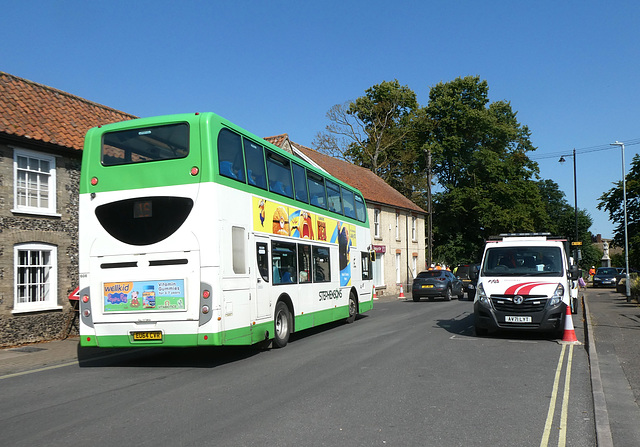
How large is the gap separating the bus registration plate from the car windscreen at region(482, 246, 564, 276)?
7.68 m

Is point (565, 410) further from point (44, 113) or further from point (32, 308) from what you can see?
point (44, 113)

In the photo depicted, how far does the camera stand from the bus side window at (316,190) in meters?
14.3

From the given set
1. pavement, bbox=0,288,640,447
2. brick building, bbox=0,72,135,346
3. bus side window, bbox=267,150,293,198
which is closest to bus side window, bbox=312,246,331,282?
bus side window, bbox=267,150,293,198

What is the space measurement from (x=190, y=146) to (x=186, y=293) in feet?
8.00

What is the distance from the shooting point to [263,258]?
11.2 meters

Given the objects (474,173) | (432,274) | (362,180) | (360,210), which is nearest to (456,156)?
(474,173)

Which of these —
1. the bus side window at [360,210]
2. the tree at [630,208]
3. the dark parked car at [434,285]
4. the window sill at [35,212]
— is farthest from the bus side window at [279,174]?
the tree at [630,208]

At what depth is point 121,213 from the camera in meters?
9.70

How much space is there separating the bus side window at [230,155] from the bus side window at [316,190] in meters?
3.97

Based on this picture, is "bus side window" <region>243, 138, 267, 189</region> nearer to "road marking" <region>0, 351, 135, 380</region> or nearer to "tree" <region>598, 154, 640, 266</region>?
"road marking" <region>0, 351, 135, 380</region>

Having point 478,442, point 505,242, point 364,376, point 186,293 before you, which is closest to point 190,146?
point 186,293

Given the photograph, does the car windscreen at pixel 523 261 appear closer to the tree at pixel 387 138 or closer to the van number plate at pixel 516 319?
the van number plate at pixel 516 319

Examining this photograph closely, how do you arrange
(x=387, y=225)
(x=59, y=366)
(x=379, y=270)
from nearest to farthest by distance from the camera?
1. (x=59, y=366)
2. (x=379, y=270)
3. (x=387, y=225)

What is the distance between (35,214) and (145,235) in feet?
20.9
